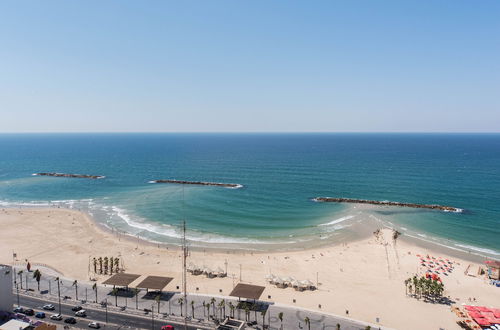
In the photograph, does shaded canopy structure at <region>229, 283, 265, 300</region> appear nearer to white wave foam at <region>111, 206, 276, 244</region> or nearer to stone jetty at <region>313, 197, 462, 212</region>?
white wave foam at <region>111, 206, 276, 244</region>

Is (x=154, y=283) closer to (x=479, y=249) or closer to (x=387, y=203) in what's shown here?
(x=479, y=249)

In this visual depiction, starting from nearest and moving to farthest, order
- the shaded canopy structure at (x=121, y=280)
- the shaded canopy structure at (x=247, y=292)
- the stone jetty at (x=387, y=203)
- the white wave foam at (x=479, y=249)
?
the shaded canopy structure at (x=247, y=292) < the shaded canopy structure at (x=121, y=280) < the white wave foam at (x=479, y=249) < the stone jetty at (x=387, y=203)

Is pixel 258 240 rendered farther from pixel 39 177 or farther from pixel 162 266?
pixel 39 177

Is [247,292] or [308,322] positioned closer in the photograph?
[308,322]

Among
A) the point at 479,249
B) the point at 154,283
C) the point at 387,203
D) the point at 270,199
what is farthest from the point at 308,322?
the point at 387,203

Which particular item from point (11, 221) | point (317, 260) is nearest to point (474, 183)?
point (317, 260)

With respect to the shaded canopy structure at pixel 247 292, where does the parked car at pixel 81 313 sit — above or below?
below

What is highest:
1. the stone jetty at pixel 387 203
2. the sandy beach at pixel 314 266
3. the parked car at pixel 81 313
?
the stone jetty at pixel 387 203

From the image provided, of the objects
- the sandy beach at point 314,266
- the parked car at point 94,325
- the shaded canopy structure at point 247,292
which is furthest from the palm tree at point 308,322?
the parked car at point 94,325

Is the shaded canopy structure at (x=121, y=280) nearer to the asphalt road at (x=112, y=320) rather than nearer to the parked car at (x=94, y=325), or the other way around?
the asphalt road at (x=112, y=320)
